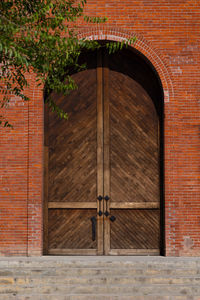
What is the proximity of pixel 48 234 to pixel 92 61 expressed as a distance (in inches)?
156

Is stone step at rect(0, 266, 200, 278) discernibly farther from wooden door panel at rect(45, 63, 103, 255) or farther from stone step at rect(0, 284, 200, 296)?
wooden door panel at rect(45, 63, 103, 255)

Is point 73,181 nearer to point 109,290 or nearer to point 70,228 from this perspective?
point 70,228

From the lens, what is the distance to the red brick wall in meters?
8.77

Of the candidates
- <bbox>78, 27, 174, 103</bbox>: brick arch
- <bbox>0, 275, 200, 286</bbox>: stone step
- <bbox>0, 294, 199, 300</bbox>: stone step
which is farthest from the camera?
<bbox>78, 27, 174, 103</bbox>: brick arch

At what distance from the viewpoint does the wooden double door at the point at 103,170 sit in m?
9.16

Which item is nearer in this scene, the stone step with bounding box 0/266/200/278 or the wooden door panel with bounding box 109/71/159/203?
the stone step with bounding box 0/266/200/278

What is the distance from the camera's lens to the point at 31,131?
8922 mm

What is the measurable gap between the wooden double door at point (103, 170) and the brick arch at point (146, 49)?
539 mm

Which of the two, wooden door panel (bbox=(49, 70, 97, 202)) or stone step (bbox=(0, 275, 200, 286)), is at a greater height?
wooden door panel (bbox=(49, 70, 97, 202))

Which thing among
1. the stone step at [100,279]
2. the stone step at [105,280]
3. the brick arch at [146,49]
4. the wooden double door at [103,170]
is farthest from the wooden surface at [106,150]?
the stone step at [105,280]

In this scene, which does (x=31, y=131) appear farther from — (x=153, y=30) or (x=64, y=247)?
(x=153, y=30)

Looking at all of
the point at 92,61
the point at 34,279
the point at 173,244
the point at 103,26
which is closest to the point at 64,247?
the point at 34,279

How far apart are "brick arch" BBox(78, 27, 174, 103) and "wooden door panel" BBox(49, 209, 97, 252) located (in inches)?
122

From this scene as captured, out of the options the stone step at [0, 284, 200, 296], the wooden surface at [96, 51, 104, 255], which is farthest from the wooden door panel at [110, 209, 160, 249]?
the stone step at [0, 284, 200, 296]
